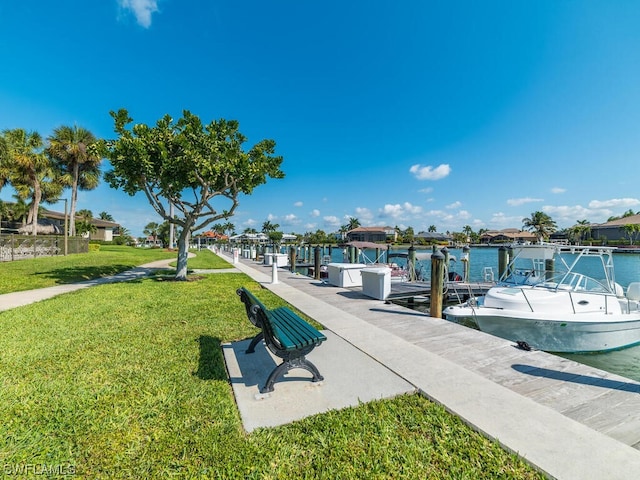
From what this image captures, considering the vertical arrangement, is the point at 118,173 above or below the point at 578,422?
above

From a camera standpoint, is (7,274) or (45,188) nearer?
(7,274)

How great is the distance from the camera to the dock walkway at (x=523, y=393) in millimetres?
2379

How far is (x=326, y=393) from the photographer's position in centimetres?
337

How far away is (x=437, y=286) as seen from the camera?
695 cm

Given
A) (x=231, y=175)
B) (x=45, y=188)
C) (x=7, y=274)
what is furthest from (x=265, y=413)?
(x=45, y=188)

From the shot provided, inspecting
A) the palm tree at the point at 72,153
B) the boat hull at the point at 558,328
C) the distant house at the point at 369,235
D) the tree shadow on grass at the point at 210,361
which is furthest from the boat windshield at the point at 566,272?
the distant house at the point at 369,235

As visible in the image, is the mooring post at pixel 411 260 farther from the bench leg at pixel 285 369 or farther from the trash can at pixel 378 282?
the bench leg at pixel 285 369

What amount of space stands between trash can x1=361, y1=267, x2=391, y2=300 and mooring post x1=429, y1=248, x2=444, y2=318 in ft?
6.64

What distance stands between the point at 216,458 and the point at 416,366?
2804mm

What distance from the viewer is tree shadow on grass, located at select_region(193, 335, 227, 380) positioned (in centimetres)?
380

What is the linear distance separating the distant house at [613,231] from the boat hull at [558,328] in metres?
85.5

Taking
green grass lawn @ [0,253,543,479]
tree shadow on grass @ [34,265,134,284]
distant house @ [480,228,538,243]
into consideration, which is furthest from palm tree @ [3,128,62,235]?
distant house @ [480,228,538,243]

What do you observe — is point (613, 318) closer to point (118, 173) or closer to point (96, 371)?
point (96, 371)

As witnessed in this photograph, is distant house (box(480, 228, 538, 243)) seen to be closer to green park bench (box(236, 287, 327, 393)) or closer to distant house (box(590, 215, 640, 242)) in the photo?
distant house (box(590, 215, 640, 242))
